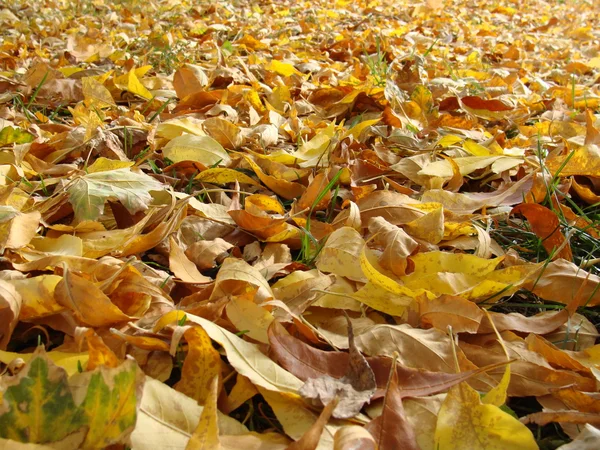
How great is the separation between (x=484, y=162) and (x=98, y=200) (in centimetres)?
A: 87

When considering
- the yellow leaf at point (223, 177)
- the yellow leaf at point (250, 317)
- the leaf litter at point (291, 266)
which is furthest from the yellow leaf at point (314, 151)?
the yellow leaf at point (250, 317)

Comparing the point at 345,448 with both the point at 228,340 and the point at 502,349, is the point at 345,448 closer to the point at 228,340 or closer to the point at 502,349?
the point at 228,340

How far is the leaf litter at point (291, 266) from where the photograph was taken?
25.3 inches

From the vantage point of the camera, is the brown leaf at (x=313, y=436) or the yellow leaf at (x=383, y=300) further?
the yellow leaf at (x=383, y=300)

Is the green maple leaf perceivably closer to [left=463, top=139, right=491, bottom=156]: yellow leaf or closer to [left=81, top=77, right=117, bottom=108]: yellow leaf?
[left=81, top=77, right=117, bottom=108]: yellow leaf

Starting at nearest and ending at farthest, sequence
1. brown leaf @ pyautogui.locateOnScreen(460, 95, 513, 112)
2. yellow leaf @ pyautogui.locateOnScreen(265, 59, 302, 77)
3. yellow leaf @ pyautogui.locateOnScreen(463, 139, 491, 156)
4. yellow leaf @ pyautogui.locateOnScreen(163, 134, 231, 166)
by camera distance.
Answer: yellow leaf @ pyautogui.locateOnScreen(163, 134, 231, 166)
yellow leaf @ pyautogui.locateOnScreen(463, 139, 491, 156)
brown leaf @ pyautogui.locateOnScreen(460, 95, 513, 112)
yellow leaf @ pyautogui.locateOnScreen(265, 59, 302, 77)

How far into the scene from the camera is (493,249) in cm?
106

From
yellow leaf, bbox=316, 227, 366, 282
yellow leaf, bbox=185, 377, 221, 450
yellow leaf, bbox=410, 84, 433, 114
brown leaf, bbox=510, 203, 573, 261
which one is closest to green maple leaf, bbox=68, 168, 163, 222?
yellow leaf, bbox=316, 227, 366, 282

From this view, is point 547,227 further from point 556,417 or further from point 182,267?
point 182,267

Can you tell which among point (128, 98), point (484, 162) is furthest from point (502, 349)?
point (128, 98)

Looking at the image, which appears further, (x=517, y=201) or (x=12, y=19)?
(x=12, y=19)

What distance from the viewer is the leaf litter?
64cm

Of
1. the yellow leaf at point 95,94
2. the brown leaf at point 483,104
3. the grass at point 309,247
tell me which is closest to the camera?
the grass at point 309,247

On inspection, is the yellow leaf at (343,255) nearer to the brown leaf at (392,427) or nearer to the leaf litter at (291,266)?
the leaf litter at (291,266)
